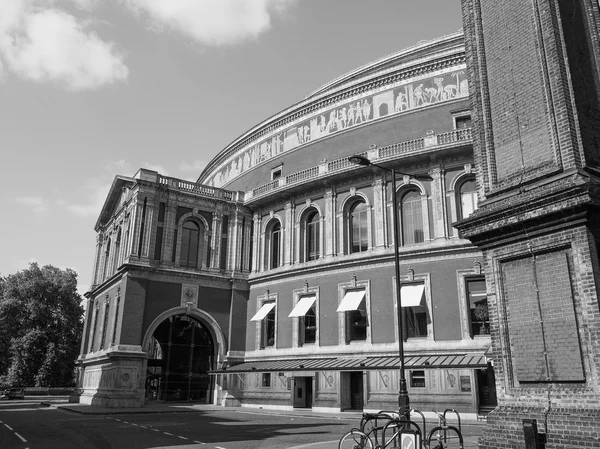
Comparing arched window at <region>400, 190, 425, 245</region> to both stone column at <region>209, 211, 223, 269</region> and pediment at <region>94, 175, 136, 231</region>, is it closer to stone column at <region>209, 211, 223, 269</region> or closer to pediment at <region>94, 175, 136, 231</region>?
stone column at <region>209, 211, 223, 269</region>

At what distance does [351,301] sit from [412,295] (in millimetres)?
3731

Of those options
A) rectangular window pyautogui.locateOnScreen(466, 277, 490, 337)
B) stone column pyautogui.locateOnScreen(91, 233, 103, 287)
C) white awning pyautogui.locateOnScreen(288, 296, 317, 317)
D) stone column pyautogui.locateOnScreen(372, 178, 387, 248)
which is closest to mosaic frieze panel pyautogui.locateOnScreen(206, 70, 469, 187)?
stone column pyautogui.locateOnScreen(372, 178, 387, 248)

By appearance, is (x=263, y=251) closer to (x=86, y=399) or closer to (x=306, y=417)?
→ (x=306, y=417)

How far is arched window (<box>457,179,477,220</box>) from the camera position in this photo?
27625 mm

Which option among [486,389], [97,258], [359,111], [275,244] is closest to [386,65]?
[359,111]

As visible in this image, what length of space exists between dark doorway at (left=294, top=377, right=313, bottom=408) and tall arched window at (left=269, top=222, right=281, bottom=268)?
8.37m

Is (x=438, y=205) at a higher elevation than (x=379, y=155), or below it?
below

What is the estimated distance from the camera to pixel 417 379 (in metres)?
26.0

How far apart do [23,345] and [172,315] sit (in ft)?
95.7

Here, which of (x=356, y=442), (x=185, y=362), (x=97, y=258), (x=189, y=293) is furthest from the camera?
(x=97, y=258)

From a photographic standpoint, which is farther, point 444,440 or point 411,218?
point 411,218

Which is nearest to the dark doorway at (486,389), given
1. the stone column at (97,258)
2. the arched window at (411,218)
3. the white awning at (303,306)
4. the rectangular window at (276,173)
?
the arched window at (411,218)

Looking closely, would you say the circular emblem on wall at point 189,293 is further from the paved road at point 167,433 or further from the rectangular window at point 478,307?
the rectangular window at point 478,307

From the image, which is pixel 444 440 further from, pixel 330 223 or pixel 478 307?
pixel 330 223
